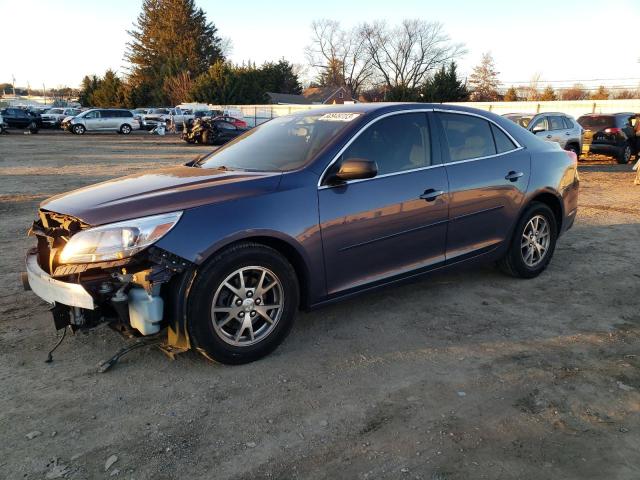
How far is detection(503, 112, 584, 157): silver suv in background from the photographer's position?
14805 mm

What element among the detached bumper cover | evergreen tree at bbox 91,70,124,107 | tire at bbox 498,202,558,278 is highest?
evergreen tree at bbox 91,70,124,107

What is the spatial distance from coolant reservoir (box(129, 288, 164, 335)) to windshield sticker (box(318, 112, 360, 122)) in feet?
6.66

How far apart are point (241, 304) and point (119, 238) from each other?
86 centimetres

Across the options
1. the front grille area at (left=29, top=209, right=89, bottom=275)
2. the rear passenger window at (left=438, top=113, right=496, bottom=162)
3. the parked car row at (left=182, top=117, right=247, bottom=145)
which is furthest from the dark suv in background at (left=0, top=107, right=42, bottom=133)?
the rear passenger window at (left=438, top=113, right=496, bottom=162)

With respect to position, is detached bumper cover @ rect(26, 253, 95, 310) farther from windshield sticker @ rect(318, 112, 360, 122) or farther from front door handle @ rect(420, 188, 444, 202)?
front door handle @ rect(420, 188, 444, 202)

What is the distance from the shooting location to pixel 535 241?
206 inches

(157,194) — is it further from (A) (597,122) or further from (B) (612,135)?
(A) (597,122)

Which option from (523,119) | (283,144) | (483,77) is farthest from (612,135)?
(483,77)

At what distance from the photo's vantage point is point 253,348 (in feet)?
11.3

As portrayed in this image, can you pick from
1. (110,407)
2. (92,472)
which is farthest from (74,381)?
(92,472)

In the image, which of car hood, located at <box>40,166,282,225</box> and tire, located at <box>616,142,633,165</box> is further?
tire, located at <box>616,142,633,165</box>

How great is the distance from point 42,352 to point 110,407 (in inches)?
39.1

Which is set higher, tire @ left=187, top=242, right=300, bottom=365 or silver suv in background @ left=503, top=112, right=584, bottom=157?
silver suv in background @ left=503, top=112, right=584, bottom=157

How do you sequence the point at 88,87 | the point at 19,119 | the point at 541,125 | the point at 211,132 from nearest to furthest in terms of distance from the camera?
the point at 541,125 → the point at 211,132 → the point at 19,119 → the point at 88,87
